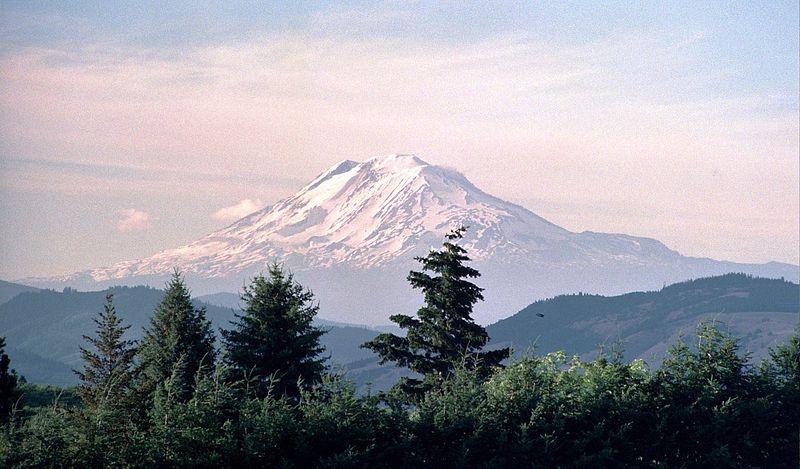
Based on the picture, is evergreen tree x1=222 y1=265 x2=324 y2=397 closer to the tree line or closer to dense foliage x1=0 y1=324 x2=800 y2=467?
the tree line

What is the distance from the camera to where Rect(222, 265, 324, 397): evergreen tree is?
39094 mm

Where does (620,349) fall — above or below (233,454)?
above

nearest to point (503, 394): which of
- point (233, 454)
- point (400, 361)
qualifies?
point (233, 454)

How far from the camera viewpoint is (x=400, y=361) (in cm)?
4384

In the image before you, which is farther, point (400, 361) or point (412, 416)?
point (400, 361)

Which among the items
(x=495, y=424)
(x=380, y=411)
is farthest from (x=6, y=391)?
(x=495, y=424)

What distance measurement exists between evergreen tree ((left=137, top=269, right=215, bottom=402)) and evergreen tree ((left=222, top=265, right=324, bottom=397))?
1026 millimetres

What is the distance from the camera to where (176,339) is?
3953cm

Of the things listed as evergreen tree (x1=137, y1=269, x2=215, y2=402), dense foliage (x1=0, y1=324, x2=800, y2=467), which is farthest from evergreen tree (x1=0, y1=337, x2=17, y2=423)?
dense foliage (x1=0, y1=324, x2=800, y2=467)

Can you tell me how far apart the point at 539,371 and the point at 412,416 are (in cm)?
542

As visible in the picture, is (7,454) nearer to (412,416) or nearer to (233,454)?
(233,454)

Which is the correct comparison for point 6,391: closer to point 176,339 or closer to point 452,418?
point 176,339

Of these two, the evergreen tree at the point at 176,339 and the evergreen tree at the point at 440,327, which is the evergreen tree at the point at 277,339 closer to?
the evergreen tree at the point at 176,339

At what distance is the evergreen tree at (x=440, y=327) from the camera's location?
1724 inches
